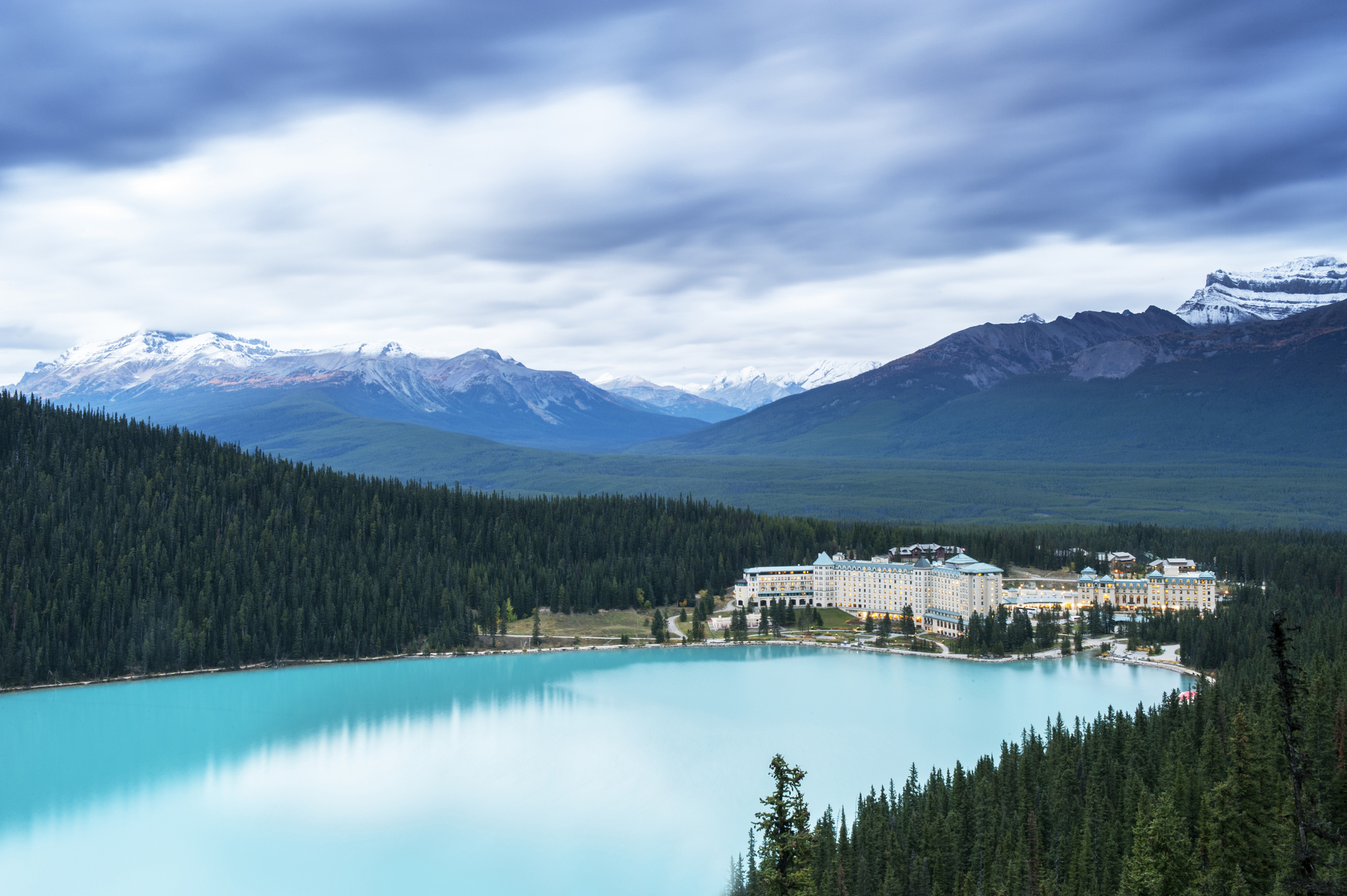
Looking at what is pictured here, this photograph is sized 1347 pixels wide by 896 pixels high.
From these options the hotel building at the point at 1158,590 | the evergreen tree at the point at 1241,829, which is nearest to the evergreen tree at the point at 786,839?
the evergreen tree at the point at 1241,829

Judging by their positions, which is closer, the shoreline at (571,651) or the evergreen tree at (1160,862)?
the evergreen tree at (1160,862)

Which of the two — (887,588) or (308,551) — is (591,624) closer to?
(308,551)

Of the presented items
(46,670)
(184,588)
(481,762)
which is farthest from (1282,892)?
(184,588)

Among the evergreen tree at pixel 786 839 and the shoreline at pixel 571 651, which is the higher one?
the evergreen tree at pixel 786 839

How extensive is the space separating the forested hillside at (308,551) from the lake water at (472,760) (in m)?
5.44

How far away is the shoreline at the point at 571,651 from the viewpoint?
87.6 m

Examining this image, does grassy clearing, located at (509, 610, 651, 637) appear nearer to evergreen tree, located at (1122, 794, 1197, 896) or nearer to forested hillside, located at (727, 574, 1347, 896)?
forested hillside, located at (727, 574, 1347, 896)

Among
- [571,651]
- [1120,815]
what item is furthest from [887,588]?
[1120,815]

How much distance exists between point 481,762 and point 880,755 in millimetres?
22275

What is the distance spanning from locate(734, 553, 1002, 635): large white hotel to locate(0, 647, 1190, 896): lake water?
1436 centimetres

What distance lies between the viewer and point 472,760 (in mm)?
66062

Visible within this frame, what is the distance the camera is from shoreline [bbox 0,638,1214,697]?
87625 millimetres

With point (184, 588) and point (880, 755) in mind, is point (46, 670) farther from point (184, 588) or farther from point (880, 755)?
point (880, 755)

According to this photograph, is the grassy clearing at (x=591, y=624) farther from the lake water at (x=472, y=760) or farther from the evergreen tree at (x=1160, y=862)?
the evergreen tree at (x=1160, y=862)
